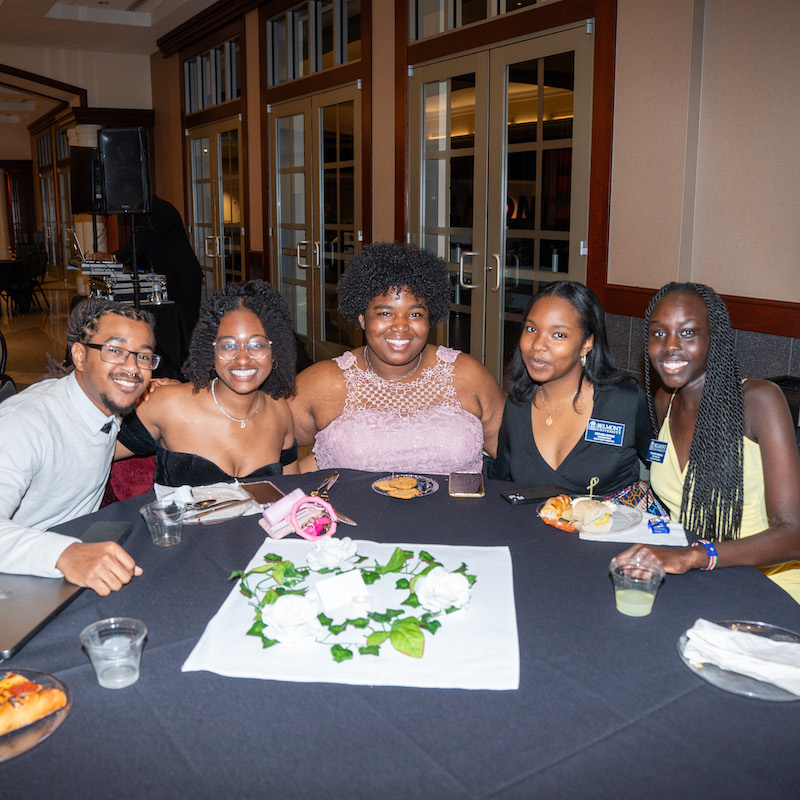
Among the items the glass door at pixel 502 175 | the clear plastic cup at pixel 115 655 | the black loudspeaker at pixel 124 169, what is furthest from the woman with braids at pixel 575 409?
the black loudspeaker at pixel 124 169

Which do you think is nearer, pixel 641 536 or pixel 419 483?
pixel 641 536

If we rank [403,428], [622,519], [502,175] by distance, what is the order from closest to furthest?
[622,519] → [403,428] → [502,175]

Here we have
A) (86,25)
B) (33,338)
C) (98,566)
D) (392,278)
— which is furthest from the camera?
(33,338)

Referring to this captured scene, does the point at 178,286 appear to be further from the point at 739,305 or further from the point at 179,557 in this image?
the point at 179,557

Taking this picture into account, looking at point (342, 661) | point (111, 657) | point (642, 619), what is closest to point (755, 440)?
point (642, 619)

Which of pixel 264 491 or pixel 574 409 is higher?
pixel 574 409

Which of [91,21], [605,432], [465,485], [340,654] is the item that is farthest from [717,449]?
[91,21]

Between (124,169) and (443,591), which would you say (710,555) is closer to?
(443,591)

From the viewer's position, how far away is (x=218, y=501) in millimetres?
1923

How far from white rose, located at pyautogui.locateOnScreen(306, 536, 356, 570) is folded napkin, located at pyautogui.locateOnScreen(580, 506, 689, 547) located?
21.4 inches

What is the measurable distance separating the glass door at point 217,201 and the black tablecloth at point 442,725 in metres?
8.45

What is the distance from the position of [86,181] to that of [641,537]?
621cm

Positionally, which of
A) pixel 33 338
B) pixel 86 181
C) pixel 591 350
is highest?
pixel 86 181

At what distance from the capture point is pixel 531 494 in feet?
6.55
